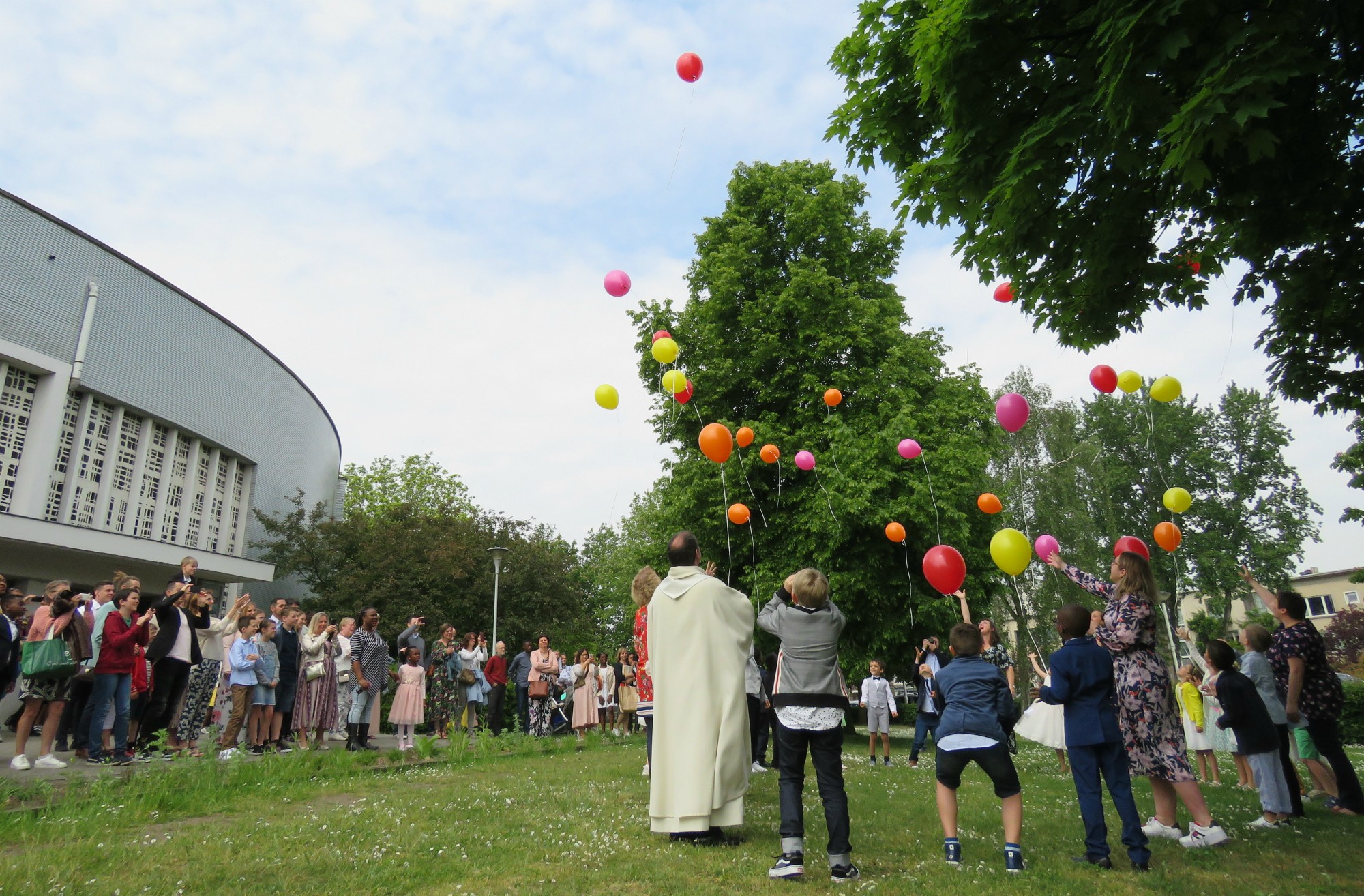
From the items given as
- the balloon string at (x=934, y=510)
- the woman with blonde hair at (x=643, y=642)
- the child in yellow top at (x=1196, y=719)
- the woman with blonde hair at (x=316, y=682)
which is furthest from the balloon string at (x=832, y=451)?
the woman with blonde hair at (x=316, y=682)

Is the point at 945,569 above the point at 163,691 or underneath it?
above

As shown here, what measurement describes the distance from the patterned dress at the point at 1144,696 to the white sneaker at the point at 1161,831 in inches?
18.1

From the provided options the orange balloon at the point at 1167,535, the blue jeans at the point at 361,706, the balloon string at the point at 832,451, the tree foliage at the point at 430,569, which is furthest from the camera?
the tree foliage at the point at 430,569

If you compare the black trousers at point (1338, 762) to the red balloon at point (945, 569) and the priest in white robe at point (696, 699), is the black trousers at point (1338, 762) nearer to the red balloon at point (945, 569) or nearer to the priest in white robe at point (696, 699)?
the red balloon at point (945, 569)

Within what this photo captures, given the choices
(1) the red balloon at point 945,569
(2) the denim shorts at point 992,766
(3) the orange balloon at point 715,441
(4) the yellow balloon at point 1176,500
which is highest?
(3) the orange balloon at point 715,441

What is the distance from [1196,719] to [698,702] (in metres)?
9.49

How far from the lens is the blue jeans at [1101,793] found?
5.05 m

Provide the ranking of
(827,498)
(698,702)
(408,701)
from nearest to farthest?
(698,702) → (408,701) → (827,498)

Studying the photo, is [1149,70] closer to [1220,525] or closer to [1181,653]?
[1220,525]

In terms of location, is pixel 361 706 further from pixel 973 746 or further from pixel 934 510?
pixel 934 510

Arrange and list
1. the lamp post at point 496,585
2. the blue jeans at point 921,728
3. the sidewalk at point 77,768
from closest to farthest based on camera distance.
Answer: the sidewalk at point 77,768 < the blue jeans at point 921,728 < the lamp post at point 496,585

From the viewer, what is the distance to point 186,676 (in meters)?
9.63

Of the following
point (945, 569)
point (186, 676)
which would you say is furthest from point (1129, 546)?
point (186, 676)

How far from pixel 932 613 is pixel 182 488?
88.1ft
